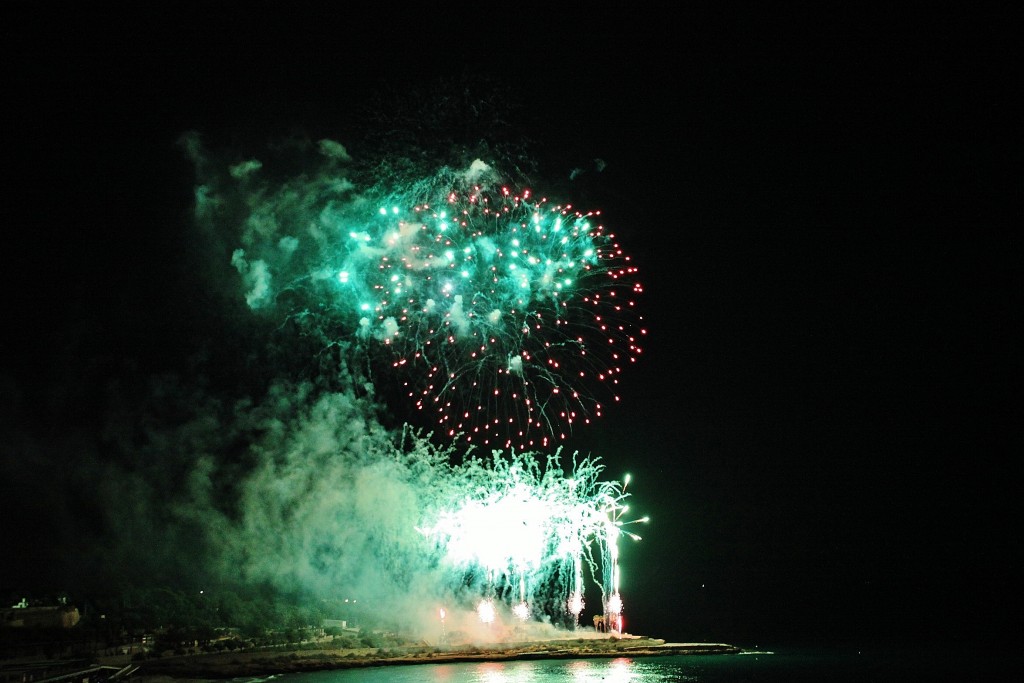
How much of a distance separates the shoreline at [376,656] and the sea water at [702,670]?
2.01 feet

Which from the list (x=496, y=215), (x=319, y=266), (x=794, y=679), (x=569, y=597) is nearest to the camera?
(x=496, y=215)

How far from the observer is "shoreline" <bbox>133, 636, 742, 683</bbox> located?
25625 mm

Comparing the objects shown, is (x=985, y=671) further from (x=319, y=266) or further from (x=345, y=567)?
(x=319, y=266)

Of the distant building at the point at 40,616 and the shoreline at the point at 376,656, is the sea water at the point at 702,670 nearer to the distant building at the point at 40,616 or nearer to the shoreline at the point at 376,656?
the shoreline at the point at 376,656

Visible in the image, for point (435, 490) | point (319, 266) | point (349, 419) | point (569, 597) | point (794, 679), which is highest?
point (319, 266)

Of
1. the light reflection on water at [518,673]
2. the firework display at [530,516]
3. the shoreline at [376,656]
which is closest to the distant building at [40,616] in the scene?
the shoreline at [376,656]

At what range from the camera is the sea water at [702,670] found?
24.8 meters

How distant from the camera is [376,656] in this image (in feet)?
97.3

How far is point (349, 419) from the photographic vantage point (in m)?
31.9

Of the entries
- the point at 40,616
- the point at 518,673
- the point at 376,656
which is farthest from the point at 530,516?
the point at 40,616

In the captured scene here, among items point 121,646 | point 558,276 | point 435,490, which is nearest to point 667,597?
point 435,490

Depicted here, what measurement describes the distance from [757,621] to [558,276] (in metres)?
43.3

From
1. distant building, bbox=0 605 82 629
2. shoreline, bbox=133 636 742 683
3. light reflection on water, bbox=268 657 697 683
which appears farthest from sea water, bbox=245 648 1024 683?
distant building, bbox=0 605 82 629

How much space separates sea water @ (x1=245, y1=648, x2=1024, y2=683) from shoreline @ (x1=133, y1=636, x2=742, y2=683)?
2.01 ft
